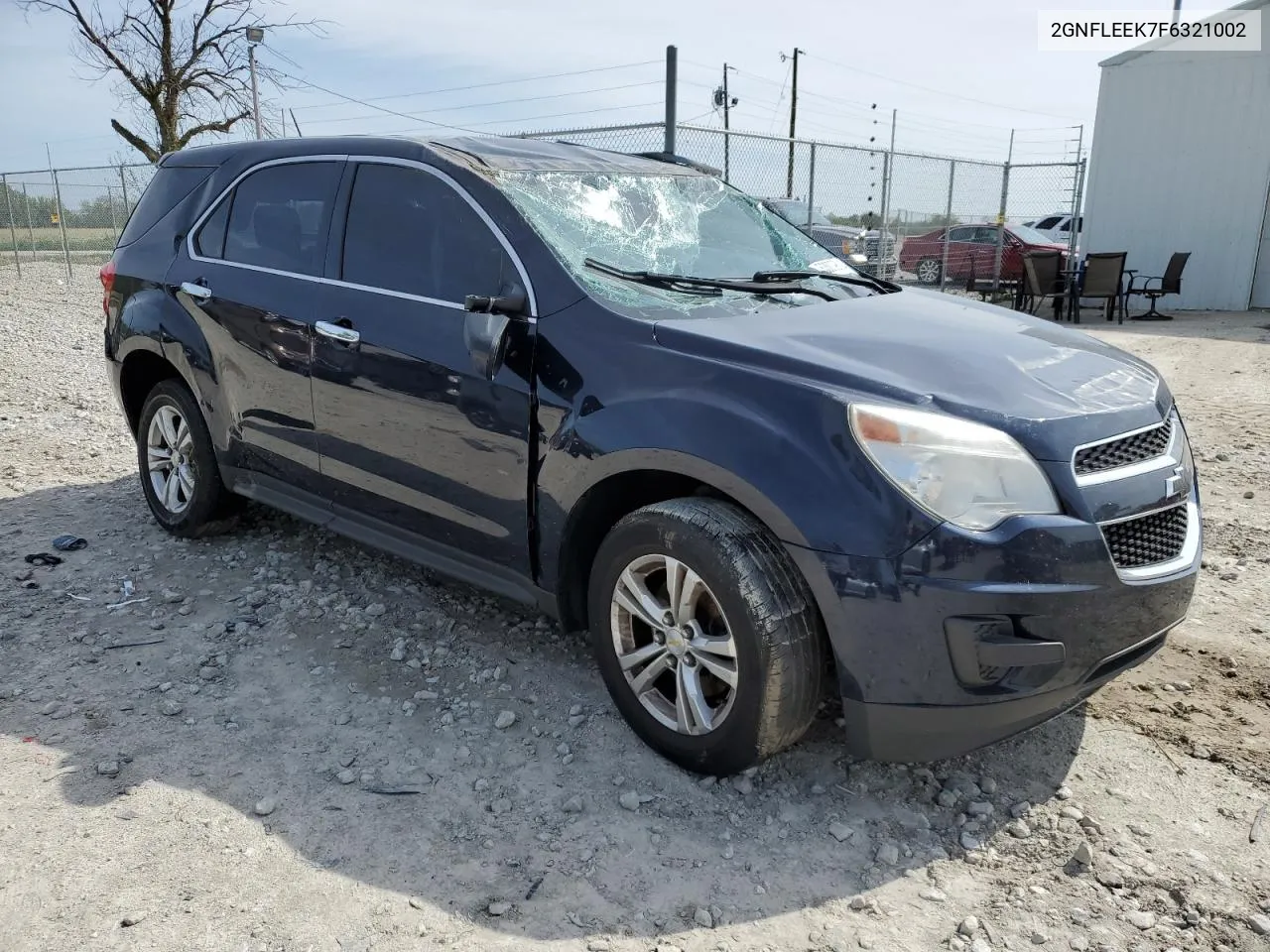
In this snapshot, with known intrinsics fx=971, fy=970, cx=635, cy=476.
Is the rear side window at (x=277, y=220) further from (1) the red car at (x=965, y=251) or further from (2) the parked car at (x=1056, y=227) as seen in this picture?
(2) the parked car at (x=1056, y=227)

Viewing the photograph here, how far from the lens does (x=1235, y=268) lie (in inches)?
615

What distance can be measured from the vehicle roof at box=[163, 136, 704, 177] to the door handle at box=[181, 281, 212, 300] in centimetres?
60

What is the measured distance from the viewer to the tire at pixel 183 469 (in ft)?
15.1

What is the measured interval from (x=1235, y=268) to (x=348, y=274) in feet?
53.3

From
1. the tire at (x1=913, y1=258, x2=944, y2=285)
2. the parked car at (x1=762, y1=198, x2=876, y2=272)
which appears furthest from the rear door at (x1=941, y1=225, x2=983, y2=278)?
the parked car at (x1=762, y1=198, x2=876, y2=272)

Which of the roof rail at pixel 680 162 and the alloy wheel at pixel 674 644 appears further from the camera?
the roof rail at pixel 680 162

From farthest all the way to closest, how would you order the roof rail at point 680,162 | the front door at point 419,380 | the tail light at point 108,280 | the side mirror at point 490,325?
the tail light at point 108,280 < the roof rail at point 680,162 < the front door at point 419,380 < the side mirror at point 490,325

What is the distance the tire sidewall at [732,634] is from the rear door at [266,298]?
5.20ft

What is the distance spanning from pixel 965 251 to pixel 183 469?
51.5ft

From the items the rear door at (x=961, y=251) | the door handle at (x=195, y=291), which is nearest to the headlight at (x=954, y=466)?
the door handle at (x=195, y=291)

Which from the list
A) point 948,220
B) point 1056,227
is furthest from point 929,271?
point 1056,227

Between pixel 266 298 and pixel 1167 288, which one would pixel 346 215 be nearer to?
pixel 266 298

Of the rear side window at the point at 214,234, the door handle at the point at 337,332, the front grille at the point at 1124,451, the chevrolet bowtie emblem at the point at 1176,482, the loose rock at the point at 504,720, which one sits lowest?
the loose rock at the point at 504,720

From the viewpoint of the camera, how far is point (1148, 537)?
2.59m
